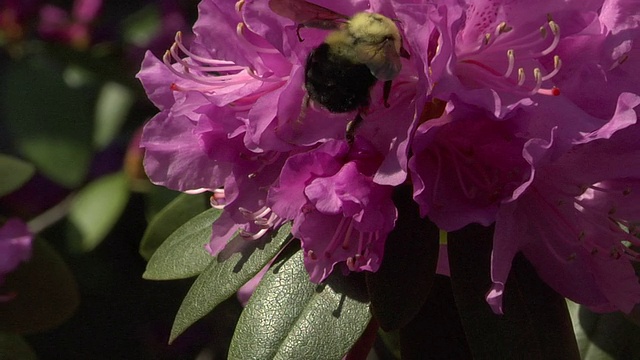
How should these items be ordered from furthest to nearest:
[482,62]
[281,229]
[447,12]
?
[281,229]
[482,62]
[447,12]

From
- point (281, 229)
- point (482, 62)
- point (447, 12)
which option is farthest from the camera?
point (281, 229)

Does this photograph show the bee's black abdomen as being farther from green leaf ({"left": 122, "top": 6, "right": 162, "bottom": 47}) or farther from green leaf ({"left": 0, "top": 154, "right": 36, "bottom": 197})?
green leaf ({"left": 122, "top": 6, "right": 162, "bottom": 47})

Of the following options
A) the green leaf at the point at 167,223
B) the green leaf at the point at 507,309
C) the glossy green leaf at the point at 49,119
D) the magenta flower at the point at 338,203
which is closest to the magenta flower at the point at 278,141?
the magenta flower at the point at 338,203

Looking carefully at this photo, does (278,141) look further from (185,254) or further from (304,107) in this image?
(185,254)

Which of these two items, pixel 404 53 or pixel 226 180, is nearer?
pixel 404 53

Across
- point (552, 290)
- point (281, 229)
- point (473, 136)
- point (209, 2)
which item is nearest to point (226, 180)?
point (281, 229)

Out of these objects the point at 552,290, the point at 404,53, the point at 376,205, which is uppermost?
the point at 404,53

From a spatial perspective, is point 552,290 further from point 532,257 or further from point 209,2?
point 209,2
